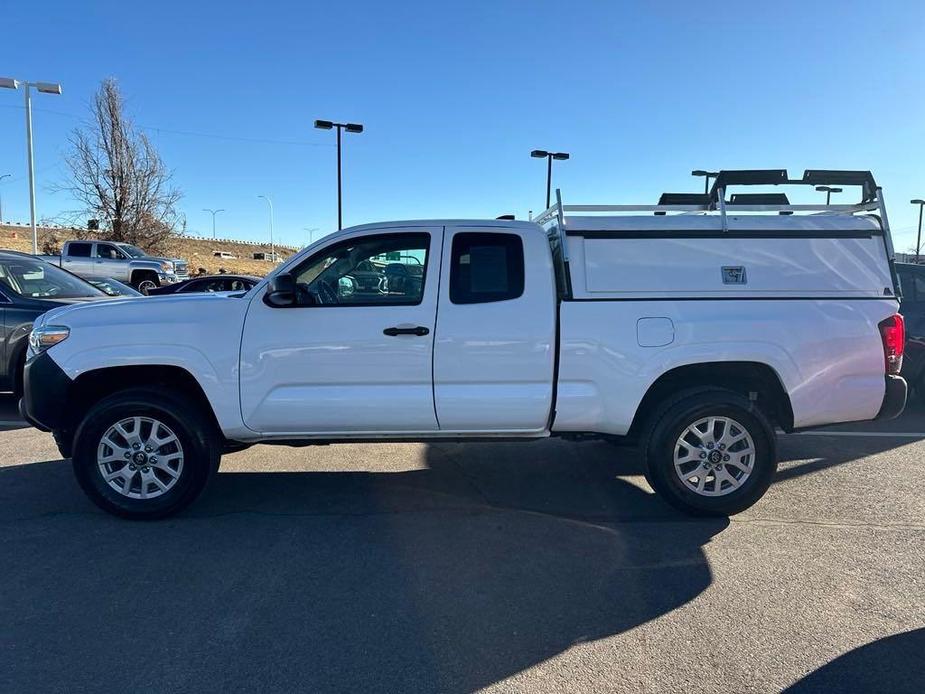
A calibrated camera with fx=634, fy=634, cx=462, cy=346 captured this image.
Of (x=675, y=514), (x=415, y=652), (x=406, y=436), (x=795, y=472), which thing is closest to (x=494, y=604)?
(x=415, y=652)

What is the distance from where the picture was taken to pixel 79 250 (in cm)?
2102

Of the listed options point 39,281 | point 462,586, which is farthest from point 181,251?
point 462,586

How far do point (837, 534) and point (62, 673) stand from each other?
434 centimetres

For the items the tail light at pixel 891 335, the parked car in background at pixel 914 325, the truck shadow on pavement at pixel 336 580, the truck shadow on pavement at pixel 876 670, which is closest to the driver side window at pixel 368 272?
the truck shadow on pavement at pixel 336 580

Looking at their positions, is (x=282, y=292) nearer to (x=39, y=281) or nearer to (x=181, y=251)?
(x=39, y=281)

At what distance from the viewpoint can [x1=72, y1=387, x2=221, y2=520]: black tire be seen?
418cm

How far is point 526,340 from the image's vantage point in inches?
164

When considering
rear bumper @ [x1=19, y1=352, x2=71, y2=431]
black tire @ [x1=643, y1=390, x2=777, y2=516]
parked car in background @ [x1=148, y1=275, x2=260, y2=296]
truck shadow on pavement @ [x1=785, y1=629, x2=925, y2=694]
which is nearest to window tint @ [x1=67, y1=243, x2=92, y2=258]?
parked car in background @ [x1=148, y1=275, x2=260, y2=296]

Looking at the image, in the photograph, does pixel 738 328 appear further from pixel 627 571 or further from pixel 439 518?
pixel 439 518

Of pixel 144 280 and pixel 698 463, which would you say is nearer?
pixel 698 463

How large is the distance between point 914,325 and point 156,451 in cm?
830

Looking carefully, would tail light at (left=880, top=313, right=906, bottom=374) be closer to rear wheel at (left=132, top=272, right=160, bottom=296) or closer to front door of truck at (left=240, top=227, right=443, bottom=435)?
front door of truck at (left=240, top=227, right=443, bottom=435)

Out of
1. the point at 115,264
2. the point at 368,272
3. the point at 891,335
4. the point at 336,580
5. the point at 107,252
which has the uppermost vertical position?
the point at 107,252

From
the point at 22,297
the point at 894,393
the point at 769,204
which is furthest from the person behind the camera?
the point at 22,297
